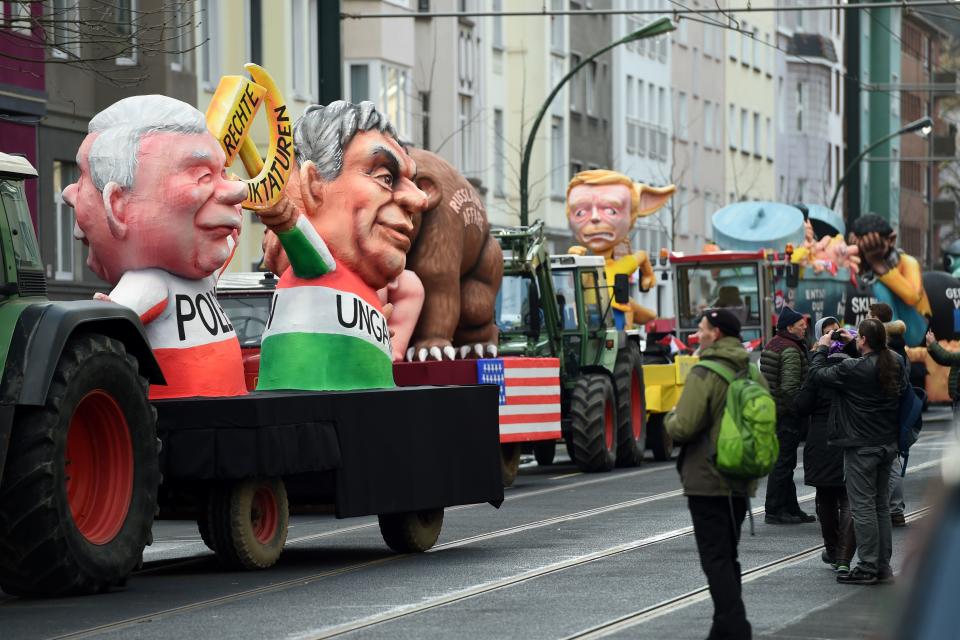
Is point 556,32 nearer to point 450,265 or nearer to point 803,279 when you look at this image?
point 803,279

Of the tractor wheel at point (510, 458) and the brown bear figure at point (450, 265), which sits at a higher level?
the brown bear figure at point (450, 265)

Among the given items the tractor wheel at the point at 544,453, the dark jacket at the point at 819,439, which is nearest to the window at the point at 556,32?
the tractor wheel at the point at 544,453

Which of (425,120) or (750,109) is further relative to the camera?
(750,109)

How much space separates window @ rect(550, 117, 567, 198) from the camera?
63594mm

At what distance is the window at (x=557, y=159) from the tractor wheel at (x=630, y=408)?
36.1 m

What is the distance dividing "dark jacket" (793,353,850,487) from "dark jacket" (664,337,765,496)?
3077 mm

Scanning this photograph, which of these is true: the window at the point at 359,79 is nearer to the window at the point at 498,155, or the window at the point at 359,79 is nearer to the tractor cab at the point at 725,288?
the window at the point at 498,155

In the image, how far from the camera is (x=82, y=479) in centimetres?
1188

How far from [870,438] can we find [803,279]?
25.5 meters

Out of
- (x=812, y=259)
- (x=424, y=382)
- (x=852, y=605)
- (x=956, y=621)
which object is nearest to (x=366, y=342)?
(x=424, y=382)

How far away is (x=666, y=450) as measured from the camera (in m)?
28.4

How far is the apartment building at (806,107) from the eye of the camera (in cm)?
9112

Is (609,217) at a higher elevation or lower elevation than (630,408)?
higher

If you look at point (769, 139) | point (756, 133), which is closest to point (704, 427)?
point (756, 133)
